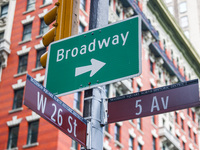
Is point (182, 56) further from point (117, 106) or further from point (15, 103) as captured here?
point (117, 106)

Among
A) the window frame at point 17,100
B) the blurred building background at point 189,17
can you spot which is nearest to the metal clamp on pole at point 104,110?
the window frame at point 17,100

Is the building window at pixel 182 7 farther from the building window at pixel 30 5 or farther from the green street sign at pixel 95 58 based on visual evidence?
the green street sign at pixel 95 58

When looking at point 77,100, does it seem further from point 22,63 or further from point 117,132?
point 117,132

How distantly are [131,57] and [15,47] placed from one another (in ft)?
93.0

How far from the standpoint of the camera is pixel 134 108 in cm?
641

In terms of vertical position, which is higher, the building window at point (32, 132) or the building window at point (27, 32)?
the building window at point (27, 32)

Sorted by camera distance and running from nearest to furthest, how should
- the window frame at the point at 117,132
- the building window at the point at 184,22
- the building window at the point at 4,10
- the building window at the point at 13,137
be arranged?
the building window at the point at 13,137 → the window frame at the point at 117,132 → the building window at the point at 4,10 → the building window at the point at 184,22

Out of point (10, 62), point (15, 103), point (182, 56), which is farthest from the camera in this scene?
point (182, 56)

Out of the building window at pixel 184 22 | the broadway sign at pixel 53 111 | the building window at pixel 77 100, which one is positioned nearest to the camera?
the broadway sign at pixel 53 111

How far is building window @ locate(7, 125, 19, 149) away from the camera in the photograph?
2895 centimetres

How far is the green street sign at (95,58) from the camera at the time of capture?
5.77m

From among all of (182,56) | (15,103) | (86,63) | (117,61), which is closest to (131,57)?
(117,61)

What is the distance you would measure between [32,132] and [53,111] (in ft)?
77.0

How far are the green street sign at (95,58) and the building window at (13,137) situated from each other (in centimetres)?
2358
